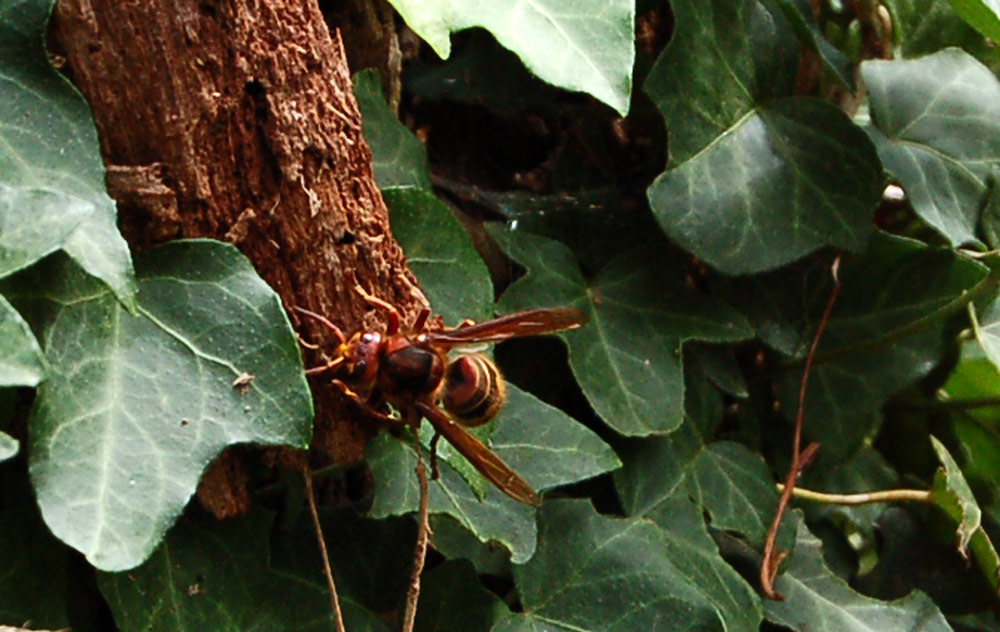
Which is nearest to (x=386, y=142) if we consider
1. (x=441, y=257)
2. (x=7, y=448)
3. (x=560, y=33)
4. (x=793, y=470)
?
(x=441, y=257)

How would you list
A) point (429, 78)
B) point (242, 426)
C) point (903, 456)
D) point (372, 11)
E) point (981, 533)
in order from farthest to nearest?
point (903, 456) → point (981, 533) → point (429, 78) → point (372, 11) → point (242, 426)

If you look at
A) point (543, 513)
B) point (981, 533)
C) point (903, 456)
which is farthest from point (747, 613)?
point (903, 456)

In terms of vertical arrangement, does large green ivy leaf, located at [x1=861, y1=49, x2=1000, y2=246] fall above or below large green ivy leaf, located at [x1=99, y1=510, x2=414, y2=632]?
above

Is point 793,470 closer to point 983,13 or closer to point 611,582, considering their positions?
point 611,582

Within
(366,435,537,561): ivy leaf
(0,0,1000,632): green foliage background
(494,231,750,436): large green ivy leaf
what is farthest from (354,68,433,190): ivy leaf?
(366,435,537,561): ivy leaf

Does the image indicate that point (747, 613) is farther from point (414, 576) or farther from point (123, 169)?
point (123, 169)

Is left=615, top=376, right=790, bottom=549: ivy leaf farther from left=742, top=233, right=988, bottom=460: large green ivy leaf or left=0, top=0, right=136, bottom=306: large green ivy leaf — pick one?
left=0, top=0, right=136, bottom=306: large green ivy leaf

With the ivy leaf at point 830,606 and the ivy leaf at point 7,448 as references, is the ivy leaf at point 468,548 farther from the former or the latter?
the ivy leaf at point 7,448
